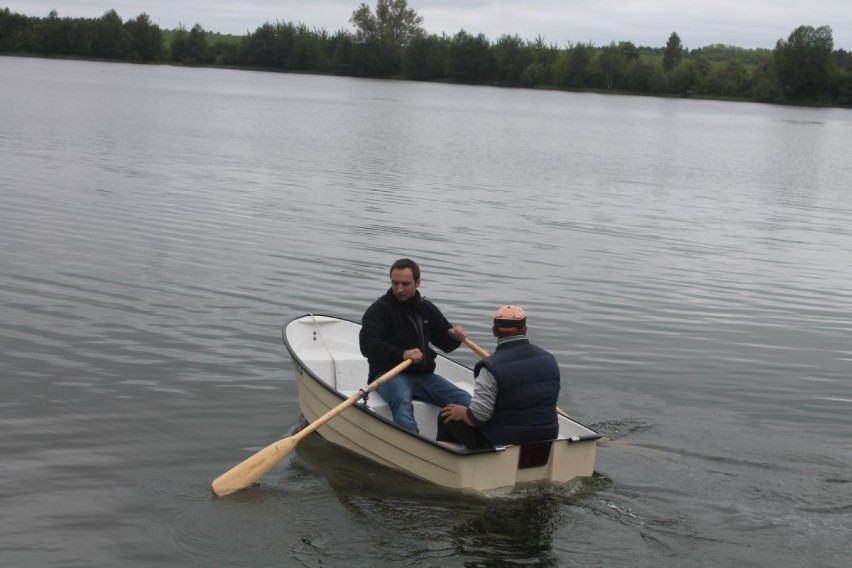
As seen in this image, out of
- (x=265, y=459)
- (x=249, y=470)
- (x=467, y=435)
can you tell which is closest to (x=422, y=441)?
(x=467, y=435)

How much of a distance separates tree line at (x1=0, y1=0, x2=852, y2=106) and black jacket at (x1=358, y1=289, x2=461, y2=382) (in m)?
138

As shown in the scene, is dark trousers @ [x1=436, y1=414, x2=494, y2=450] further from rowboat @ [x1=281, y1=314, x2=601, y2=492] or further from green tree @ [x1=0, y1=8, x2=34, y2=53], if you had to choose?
green tree @ [x1=0, y1=8, x2=34, y2=53]

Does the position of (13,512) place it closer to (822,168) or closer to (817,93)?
(822,168)

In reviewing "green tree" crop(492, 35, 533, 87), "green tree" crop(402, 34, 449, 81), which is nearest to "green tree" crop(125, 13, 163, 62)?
"green tree" crop(402, 34, 449, 81)

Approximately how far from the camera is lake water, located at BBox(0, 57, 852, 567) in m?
8.31

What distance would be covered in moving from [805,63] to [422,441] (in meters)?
139

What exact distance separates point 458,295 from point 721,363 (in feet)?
15.1

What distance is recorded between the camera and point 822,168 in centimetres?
4403

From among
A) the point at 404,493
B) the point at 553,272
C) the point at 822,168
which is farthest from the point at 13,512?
the point at 822,168

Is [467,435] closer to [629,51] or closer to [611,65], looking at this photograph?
[611,65]

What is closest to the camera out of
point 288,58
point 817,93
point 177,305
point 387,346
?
point 387,346

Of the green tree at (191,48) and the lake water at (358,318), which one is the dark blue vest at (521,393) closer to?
the lake water at (358,318)

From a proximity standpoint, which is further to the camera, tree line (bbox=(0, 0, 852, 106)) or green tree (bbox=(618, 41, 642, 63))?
green tree (bbox=(618, 41, 642, 63))

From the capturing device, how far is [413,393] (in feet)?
33.4
